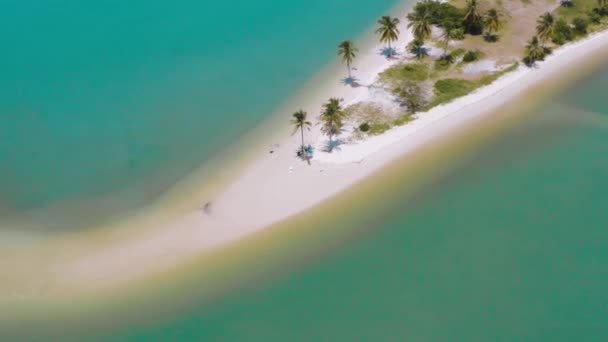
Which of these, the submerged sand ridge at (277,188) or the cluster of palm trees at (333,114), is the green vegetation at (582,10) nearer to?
the submerged sand ridge at (277,188)

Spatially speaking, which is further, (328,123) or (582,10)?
(582,10)

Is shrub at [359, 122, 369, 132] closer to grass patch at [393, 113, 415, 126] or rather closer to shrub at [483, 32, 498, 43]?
grass patch at [393, 113, 415, 126]

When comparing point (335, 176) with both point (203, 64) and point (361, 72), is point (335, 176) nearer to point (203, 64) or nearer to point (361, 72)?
point (361, 72)

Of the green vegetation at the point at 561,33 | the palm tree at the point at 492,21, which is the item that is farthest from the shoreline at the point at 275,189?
the palm tree at the point at 492,21

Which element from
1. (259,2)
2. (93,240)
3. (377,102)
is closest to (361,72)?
(377,102)

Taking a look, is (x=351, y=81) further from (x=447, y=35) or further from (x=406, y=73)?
(x=447, y=35)

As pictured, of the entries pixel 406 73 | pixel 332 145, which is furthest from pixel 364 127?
pixel 406 73
